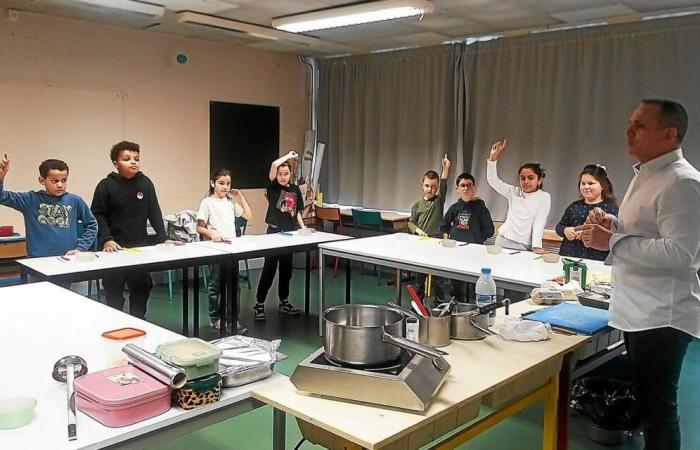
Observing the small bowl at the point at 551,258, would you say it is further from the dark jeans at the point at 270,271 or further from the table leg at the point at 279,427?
the table leg at the point at 279,427

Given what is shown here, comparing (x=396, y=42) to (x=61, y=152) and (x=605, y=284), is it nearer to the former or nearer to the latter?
(x=61, y=152)

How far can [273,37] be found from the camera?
5797mm

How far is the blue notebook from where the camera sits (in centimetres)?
213

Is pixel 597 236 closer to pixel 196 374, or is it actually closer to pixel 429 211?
pixel 196 374

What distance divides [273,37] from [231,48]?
3.13 feet

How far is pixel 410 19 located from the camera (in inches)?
205

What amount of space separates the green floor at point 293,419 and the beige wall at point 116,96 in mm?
1344

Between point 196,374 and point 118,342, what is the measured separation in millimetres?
614

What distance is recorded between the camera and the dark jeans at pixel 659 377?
1.97m

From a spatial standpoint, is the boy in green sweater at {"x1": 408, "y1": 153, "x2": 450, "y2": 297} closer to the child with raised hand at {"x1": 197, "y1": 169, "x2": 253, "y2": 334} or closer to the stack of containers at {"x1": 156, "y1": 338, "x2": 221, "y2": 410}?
the child with raised hand at {"x1": 197, "y1": 169, "x2": 253, "y2": 334}

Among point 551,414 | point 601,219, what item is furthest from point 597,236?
point 551,414

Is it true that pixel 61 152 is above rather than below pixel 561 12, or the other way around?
below

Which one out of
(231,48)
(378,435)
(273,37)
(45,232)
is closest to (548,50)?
(273,37)

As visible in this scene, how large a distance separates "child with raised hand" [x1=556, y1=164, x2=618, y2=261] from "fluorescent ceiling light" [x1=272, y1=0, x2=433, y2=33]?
174cm
